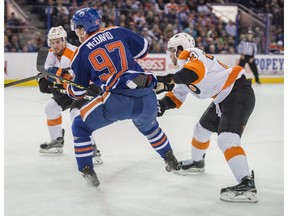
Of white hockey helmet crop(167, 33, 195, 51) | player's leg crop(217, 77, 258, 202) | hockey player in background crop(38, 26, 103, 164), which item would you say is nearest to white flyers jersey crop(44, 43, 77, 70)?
hockey player in background crop(38, 26, 103, 164)

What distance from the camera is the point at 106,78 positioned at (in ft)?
11.6

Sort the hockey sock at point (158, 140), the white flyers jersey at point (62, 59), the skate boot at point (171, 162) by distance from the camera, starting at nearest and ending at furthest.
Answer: the hockey sock at point (158, 140)
the skate boot at point (171, 162)
the white flyers jersey at point (62, 59)

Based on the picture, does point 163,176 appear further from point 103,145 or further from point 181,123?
point 181,123

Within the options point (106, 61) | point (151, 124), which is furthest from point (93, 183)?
point (106, 61)

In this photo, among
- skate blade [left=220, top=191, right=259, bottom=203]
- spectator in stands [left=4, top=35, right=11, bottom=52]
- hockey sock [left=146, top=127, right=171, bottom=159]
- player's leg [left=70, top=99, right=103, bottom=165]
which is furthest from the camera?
spectator in stands [left=4, top=35, right=11, bottom=52]

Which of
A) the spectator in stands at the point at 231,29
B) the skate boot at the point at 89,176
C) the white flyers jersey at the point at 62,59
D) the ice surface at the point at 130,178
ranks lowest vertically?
the ice surface at the point at 130,178

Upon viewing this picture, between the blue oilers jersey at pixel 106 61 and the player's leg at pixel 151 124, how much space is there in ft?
0.60

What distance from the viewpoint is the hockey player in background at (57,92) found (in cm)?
455

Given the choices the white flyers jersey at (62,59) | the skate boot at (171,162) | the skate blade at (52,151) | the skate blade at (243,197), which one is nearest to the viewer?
the skate blade at (243,197)

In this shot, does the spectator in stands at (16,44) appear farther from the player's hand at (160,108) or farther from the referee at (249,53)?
the player's hand at (160,108)

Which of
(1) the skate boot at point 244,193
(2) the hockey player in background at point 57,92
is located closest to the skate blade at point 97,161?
(2) the hockey player in background at point 57,92

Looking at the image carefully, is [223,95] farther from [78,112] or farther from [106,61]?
[78,112]

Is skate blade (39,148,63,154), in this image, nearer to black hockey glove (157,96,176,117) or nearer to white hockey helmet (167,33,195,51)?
black hockey glove (157,96,176,117)

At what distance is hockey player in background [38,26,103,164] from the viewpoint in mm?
4551
